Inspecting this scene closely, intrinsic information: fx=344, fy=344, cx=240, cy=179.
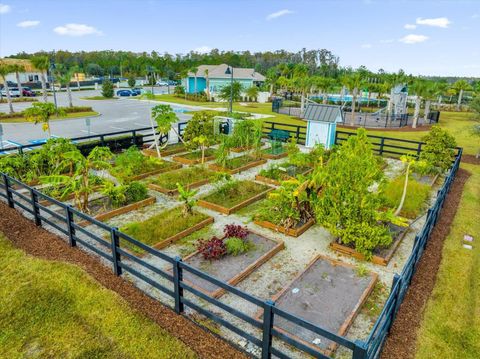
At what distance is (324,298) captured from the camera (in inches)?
255

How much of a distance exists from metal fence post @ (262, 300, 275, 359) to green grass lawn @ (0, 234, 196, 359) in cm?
106

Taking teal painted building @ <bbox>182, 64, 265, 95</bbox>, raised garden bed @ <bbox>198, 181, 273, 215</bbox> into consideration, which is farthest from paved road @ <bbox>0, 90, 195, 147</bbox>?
teal painted building @ <bbox>182, 64, 265, 95</bbox>

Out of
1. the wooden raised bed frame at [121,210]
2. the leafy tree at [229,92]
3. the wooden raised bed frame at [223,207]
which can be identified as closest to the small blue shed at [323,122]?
the wooden raised bed frame at [223,207]

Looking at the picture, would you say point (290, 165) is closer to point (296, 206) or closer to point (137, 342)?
point (296, 206)

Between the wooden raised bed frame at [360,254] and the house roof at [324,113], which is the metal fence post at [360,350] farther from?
the house roof at [324,113]

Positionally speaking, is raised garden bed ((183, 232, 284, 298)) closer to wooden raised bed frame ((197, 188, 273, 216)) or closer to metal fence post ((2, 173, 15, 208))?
wooden raised bed frame ((197, 188, 273, 216))

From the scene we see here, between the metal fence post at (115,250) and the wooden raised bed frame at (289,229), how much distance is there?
13.3 feet

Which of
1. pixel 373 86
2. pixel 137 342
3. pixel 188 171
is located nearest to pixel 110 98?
pixel 373 86

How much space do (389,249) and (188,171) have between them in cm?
785

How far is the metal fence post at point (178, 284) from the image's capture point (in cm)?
558

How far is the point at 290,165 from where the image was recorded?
14.4m

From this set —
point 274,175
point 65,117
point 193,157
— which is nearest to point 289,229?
point 274,175

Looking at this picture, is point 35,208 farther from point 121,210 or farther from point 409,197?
point 409,197

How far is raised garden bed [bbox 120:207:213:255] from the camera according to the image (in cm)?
823
